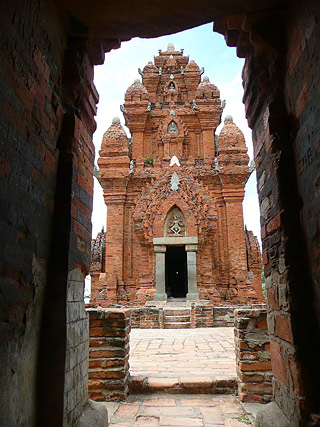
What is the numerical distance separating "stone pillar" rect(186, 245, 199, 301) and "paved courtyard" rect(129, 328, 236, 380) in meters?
3.96

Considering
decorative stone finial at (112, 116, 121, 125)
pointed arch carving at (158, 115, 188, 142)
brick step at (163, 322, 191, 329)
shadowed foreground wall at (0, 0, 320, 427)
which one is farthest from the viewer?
decorative stone finial at (112, 116, 121, 125)

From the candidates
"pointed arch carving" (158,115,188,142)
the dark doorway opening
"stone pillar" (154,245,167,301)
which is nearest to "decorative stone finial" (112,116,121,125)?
"pointed arch carving" (158,115,188,142)

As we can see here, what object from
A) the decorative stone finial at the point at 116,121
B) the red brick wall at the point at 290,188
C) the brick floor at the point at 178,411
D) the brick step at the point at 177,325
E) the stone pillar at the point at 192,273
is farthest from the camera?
the decorative stone finial at the point at 116,121

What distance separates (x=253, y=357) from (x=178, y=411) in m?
1.08

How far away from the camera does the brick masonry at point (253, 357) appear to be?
4105mm

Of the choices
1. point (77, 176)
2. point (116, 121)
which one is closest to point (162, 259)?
point (116, 121)

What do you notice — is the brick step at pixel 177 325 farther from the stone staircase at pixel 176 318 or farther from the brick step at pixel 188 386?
the brick step at pixel 188 386

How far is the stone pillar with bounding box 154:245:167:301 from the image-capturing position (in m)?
13.5

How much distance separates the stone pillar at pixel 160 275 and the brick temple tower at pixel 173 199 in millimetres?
39

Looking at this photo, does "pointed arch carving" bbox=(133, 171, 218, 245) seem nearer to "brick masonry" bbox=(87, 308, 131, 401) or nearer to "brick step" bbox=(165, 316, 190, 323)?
"brick step" bbox=(165, 316, 190, 323)

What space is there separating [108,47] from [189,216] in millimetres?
10585

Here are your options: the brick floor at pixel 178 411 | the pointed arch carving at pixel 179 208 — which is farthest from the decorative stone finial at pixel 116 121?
the brick floor at pixel 178 411

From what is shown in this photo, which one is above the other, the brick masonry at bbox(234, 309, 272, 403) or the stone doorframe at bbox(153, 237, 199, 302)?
the stone doorframe at bbox(153, 237, 199, 302)

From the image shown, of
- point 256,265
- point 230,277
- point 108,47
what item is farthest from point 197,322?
point 108,47
